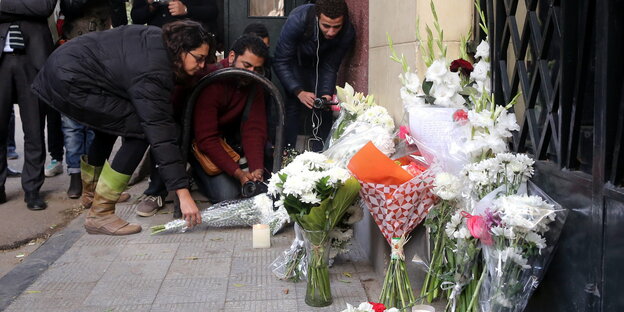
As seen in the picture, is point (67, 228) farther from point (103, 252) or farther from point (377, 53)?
point (377, 53)

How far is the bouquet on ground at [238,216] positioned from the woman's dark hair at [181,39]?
113 cm

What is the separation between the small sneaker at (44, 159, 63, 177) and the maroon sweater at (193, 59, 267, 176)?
2.69m

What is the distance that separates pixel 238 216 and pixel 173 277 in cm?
115

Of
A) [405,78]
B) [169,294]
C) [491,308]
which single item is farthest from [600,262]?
[169,294]

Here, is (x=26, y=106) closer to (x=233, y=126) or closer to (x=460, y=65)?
(x=233, y=126)

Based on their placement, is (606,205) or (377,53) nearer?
(606,205)

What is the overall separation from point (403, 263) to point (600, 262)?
1.34 metres

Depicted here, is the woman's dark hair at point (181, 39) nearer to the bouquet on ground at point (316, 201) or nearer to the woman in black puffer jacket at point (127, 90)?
the woman in black puffer jacket at point (127, 90)

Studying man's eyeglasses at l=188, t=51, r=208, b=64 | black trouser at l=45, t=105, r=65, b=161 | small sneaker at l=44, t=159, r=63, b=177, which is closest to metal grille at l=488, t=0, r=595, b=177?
man's eyeglasses at l=188, t=51, r=208, b=64

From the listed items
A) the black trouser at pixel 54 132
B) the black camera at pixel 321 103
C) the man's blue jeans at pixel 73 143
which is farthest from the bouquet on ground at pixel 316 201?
the black trouser at pixel 54 132

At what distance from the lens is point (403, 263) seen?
3.62 metres

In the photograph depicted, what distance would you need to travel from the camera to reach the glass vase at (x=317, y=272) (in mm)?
3740

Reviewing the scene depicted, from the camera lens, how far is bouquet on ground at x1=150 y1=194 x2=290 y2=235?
17.0 feet

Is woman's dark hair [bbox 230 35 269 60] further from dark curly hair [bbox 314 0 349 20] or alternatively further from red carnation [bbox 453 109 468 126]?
red carnation [bbox 453 109 468 126]
